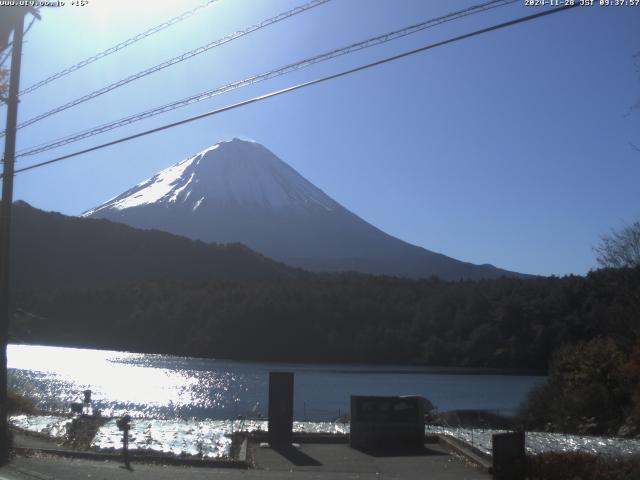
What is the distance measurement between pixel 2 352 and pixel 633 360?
42.9 feet

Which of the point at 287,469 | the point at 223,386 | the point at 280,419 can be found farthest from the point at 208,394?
the point at 287,469

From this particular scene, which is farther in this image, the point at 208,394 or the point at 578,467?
the point at 208,394

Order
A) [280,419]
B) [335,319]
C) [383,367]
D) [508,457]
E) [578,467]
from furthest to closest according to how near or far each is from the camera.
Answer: [335,319]
[383,367]
[280,419]
[508,457]
[578,467]

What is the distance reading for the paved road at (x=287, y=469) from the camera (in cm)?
1181

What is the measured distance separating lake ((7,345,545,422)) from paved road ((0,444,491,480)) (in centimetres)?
1591

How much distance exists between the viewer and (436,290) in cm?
7675

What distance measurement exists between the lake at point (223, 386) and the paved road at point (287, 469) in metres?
15.9

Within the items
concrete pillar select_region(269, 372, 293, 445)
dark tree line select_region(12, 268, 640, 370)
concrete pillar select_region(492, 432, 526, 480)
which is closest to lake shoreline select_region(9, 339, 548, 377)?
dark tree line select_region(12, 268, 640, 370)

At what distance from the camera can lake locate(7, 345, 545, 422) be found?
121 ft

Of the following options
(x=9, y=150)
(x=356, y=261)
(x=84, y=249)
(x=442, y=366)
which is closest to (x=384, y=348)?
(x=442, y=366)

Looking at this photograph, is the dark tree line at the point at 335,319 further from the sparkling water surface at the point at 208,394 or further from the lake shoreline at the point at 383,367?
the sparkling water surface at the point at 208,394

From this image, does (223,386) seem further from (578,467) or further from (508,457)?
(578,467)

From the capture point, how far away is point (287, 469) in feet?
41.4

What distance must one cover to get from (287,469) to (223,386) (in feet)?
118
